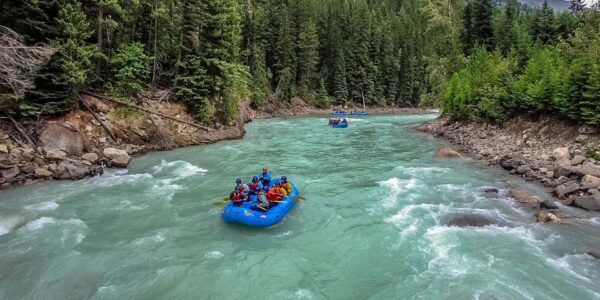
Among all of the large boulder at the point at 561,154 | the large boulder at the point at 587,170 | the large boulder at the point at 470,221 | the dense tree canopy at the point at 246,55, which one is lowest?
the large boulder at the point at 470,221

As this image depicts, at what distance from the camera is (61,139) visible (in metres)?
18.2

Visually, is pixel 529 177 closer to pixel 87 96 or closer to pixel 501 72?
pixel 501 72

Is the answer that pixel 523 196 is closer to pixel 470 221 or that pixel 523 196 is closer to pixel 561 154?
pixel 470 221

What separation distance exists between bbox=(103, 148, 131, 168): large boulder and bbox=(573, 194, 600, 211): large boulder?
19339mm

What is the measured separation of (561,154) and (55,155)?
23351 millimetres

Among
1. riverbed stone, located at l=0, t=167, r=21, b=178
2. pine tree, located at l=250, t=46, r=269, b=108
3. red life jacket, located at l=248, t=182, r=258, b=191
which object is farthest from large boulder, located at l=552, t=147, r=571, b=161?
pine tree, located at l=250, t=46, r=269, b=108

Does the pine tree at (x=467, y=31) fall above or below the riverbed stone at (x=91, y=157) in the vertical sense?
above

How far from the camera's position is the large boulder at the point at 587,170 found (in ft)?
46.1

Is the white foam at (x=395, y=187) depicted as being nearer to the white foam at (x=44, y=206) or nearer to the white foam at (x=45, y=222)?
the white foam at (x=45, y=222)

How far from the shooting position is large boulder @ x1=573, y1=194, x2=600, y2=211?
12.3 metres

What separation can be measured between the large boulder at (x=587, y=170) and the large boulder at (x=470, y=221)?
226 inches

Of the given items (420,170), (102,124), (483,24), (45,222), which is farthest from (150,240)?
(483,24)

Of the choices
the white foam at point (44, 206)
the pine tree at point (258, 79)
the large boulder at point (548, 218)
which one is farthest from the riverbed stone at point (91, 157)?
the pine tree at point (258, 79)

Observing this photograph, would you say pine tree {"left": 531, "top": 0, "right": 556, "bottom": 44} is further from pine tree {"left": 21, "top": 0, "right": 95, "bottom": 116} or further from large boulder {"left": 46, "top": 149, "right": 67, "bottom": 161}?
large boulder {"left": 46, "top": 149, "right": 67, "bottom": 161}
